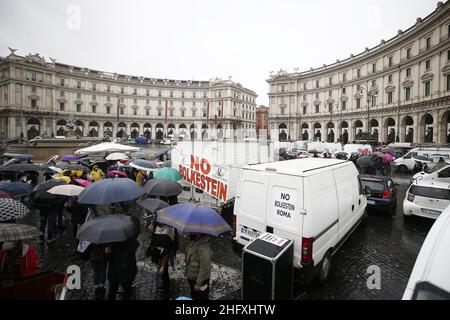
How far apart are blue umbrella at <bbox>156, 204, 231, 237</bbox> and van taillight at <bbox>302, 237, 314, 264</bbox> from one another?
1424 mm

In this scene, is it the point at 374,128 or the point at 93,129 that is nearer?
the point at 374,128

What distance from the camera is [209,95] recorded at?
82812 millimetres

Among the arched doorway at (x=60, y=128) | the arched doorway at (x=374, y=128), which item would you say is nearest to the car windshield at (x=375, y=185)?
the arched doorway at (x=374, y=128)

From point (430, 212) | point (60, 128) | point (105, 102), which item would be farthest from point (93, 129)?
point (430, 212)

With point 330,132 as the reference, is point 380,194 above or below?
below

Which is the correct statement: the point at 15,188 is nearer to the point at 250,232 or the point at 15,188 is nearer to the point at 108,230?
the point at 108,230

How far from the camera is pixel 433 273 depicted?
2.36m

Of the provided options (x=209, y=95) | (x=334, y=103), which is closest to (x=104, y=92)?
(x=209, y=95)

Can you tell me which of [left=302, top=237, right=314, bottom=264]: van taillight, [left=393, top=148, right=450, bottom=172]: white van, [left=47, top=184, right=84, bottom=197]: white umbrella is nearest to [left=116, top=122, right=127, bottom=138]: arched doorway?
[left=393, top=148, right=450, bottom=172]: white van

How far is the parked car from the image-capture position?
364 inches

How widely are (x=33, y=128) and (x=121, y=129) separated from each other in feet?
71.4

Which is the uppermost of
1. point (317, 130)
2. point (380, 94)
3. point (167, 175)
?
point (380, 94)

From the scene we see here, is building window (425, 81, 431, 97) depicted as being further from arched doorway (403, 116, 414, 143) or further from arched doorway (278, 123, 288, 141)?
arched doorway (278, 123, 288, 141)

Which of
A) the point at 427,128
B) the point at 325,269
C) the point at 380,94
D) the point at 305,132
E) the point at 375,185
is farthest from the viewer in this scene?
the point at 305,132
